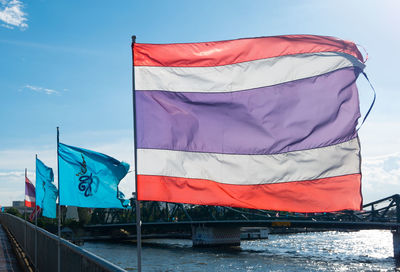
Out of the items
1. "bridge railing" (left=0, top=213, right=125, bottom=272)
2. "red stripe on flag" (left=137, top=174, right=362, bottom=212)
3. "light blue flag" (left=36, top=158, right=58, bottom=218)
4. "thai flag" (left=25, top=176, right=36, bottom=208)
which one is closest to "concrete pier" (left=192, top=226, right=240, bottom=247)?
"thai flag" (left=25, top=176, right=36, bottom=208)

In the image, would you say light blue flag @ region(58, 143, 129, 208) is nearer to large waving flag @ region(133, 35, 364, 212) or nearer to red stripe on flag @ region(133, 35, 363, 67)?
large waving flag @ region(133, 35, 364, 212)

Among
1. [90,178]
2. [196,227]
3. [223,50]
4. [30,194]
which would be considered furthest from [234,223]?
[223,50]

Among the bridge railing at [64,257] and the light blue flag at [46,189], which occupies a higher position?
the light blue flag at [46,189]

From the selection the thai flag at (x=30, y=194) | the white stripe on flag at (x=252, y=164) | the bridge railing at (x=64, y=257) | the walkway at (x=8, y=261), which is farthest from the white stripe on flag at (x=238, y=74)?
the thai flag at (x=30, y=194)

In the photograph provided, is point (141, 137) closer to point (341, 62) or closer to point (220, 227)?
point (341, 62)

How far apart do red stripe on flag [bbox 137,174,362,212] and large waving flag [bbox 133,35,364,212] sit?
14 mm

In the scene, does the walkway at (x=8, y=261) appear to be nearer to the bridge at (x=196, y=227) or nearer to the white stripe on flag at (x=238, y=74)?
the bridge at (x=196, y=227)

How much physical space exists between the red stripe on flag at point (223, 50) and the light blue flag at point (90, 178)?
517 centimetres

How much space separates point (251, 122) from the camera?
6711 mm

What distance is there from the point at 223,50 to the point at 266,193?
218 cm

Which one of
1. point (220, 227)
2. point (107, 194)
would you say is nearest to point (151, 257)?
point (220, 227)

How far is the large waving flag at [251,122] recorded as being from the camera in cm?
635

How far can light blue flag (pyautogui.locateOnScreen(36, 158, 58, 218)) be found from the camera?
16.3m

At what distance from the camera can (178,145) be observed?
6652 mm
